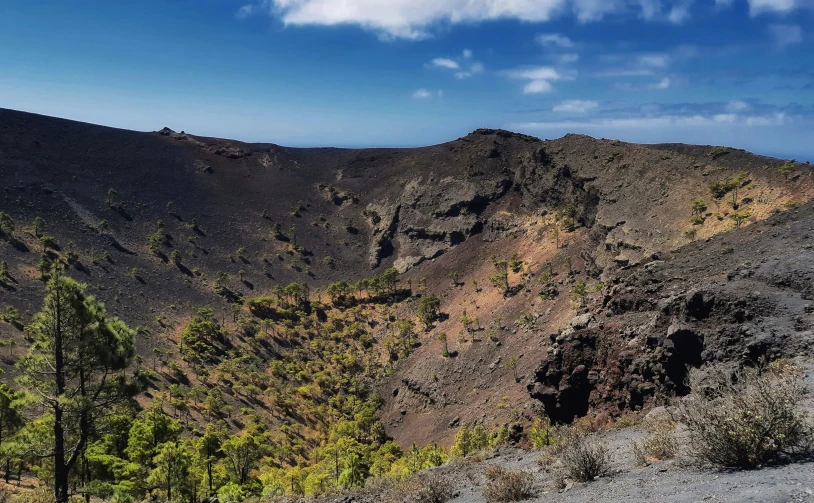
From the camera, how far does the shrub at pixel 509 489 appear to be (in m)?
9.76

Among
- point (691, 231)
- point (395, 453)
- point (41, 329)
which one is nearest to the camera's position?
point (41, 329)

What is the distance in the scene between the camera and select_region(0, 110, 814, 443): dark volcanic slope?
37719 mm

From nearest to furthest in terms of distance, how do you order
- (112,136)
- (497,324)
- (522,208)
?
(497,324) → (522,208) → (112,136)

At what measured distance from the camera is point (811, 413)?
965 centimetres

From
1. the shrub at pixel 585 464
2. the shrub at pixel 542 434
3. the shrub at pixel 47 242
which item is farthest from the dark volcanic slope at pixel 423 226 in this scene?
the shrub at pixel 585 464

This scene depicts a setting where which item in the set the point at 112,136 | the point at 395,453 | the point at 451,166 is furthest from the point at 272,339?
the point at 112,136

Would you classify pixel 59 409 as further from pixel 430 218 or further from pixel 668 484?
pixel 430 218

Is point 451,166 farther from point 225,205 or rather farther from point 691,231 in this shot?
point 691,231

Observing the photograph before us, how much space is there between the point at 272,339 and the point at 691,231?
146 feet

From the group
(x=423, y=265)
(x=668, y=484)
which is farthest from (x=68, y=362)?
(x=423, y=265)

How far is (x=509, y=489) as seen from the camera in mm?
9883

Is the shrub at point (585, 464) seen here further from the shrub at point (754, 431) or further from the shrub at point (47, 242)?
the shrub at point (47, 242)

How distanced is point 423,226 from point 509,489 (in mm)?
67414

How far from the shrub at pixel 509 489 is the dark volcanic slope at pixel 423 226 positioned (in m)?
8.50
